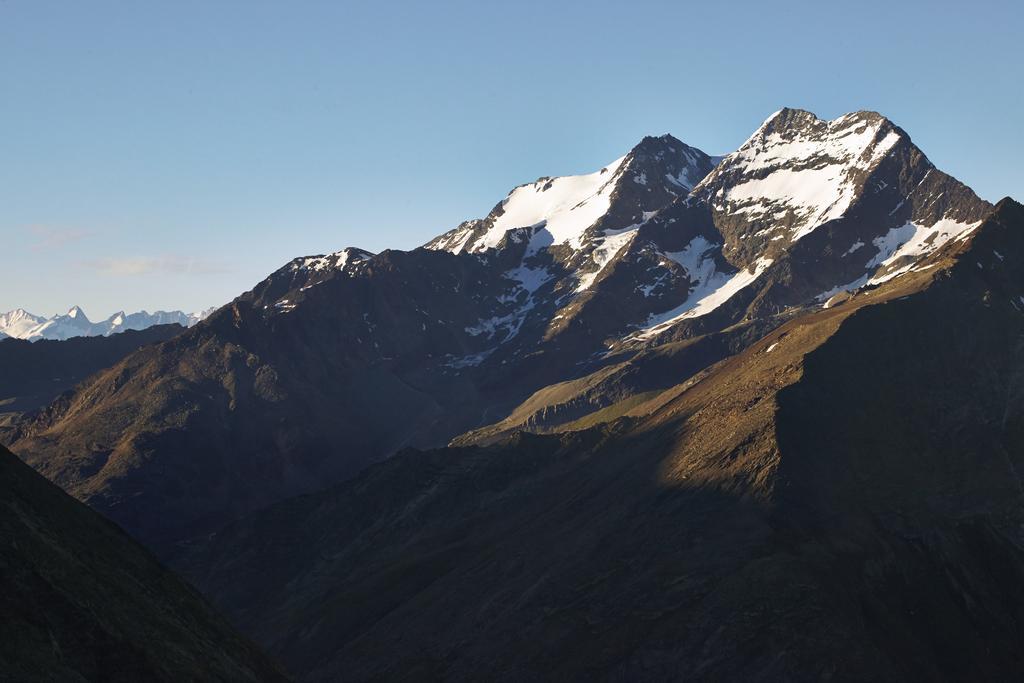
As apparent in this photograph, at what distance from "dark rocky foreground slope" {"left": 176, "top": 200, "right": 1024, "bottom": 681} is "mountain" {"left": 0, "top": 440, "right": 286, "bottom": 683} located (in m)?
44.7

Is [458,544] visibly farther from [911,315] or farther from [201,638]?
[201,638]

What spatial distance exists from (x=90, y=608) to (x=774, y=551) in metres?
81.9

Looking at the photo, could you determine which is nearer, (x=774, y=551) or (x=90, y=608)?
(x=90, y=608)

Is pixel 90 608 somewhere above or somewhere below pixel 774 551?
above

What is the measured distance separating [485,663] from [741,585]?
3208 cm

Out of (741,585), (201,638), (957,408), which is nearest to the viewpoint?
(201,638)

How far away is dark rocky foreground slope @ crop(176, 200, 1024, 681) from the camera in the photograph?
121125 mm

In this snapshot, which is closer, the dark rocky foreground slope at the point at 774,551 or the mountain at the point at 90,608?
the mountain at the point at 90,608

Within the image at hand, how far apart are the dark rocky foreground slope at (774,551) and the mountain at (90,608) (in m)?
44.7

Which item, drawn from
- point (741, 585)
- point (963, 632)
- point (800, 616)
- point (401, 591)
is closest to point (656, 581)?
point (741, 585)

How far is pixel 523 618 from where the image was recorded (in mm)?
141750

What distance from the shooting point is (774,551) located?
131500 mm

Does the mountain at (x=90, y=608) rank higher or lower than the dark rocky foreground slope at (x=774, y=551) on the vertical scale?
higher

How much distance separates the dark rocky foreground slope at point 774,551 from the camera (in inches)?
4769
